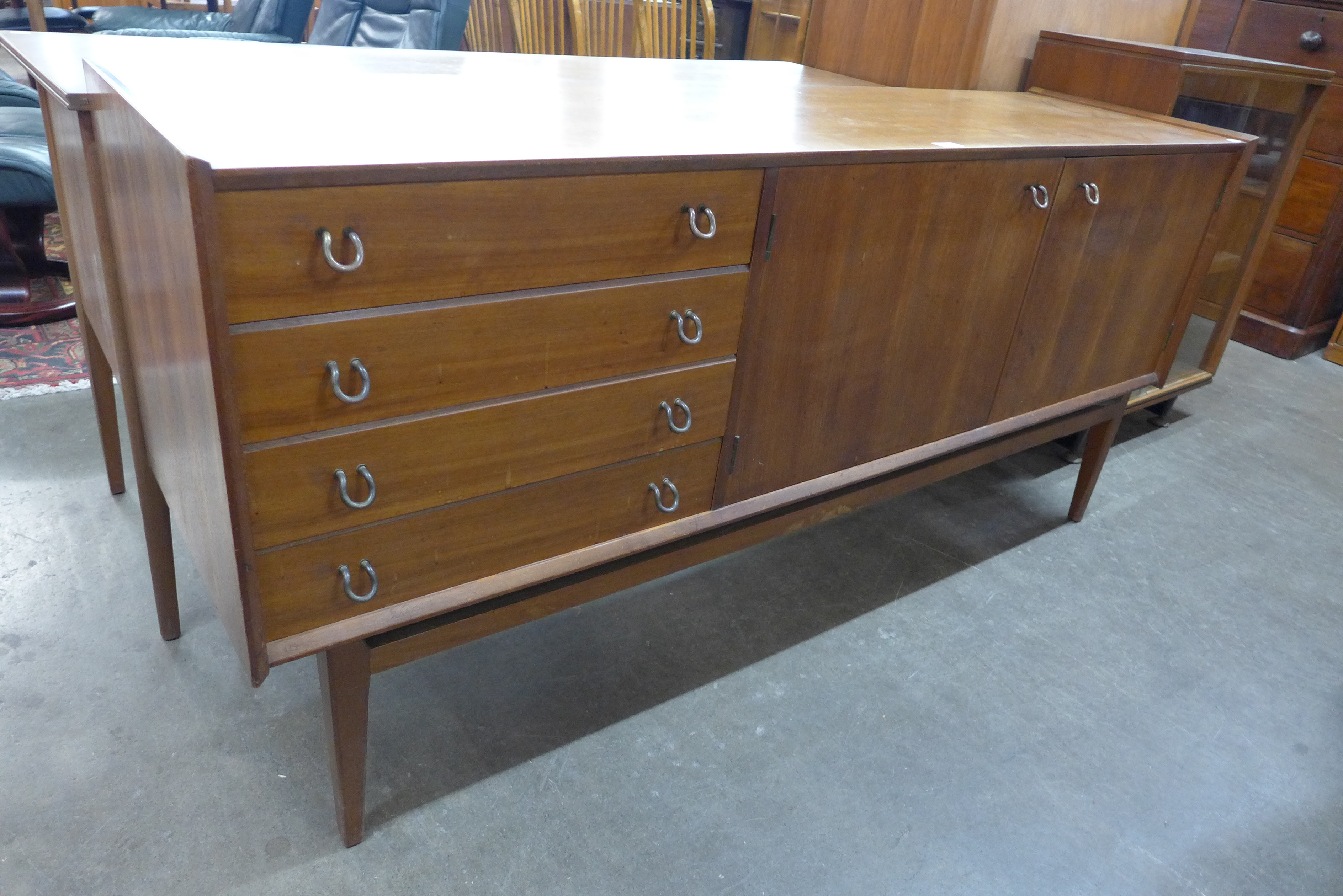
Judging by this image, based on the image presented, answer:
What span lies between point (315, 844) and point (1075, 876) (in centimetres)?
96

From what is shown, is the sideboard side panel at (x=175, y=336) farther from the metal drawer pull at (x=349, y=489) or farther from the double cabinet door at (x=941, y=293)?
the double cabinet door at (x=941, y=293)

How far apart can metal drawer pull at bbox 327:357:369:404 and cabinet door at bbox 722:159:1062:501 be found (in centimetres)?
46

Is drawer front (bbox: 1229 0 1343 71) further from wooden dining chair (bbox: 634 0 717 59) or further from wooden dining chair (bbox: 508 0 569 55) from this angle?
wooden dining chair (bbox: 508 0 569 55)

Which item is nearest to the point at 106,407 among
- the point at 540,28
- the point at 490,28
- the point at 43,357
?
the point at 43,357

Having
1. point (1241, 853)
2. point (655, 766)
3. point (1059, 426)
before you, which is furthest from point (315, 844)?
point (1059, 426)

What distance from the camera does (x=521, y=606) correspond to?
3.60 feet

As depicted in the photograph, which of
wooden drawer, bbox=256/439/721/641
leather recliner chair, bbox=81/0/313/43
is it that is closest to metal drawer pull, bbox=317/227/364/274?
wooden drawer, bbox=256/439/721/641

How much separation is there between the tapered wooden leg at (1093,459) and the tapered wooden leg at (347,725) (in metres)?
1.48

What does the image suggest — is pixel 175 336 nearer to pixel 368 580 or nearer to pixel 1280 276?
→ pixel 368 580

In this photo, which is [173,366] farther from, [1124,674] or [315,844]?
[1124,674]

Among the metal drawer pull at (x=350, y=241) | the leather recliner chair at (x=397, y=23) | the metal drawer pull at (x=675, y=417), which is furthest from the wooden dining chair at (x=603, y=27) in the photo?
the metal drawer pull at (x=350, y=241)

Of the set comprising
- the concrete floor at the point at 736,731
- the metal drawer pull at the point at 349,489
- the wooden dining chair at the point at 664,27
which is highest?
the wooden dining chair at the point at 664,27

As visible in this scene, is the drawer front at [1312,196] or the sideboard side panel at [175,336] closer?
the sideboard side panel at [175,336]

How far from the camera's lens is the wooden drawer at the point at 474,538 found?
906 millimetres
